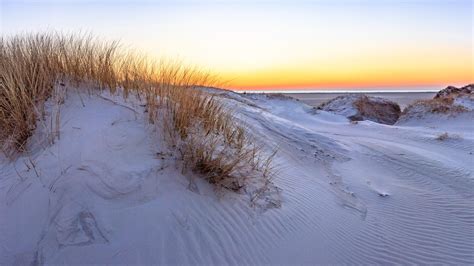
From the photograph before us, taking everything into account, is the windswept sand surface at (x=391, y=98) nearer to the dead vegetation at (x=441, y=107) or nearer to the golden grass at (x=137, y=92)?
the dead vegetation at (x=441, y=107)

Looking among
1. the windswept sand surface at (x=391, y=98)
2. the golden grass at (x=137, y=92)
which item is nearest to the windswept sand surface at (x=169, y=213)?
the golden grass at (x=137, y=92)

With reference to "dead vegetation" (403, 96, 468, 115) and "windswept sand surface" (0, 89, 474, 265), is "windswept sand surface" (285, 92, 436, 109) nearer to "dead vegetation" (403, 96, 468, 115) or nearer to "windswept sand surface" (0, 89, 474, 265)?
"dead vegetation" (403, 96, 468, 115)

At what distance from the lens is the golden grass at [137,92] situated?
4.56m

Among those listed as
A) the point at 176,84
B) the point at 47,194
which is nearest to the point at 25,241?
the point at 47,194

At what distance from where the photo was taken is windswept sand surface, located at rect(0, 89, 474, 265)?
3658 millimetres

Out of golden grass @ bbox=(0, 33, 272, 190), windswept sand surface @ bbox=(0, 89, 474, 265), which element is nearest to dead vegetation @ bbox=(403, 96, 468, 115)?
windswept sand surface @ bbox=(0, 89, 474, 265)

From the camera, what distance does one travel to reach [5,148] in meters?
4.61

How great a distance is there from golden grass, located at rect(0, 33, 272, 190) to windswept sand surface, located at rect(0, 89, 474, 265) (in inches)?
8.4

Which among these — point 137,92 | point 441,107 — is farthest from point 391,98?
point 137,92

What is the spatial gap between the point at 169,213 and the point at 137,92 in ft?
7.35

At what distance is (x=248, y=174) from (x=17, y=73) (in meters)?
2.97

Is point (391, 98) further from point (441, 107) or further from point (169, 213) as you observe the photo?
point (169, 213)

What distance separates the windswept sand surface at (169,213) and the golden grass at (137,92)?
0.70 ft

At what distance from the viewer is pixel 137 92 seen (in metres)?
5.66
